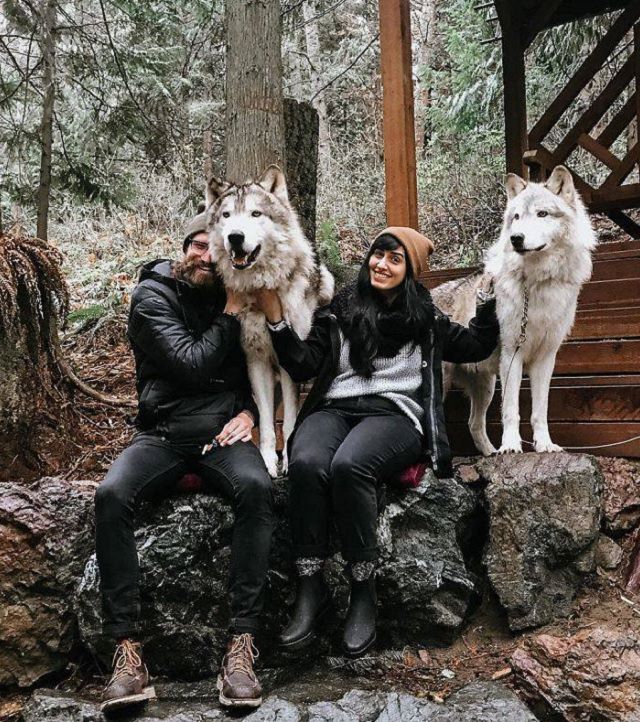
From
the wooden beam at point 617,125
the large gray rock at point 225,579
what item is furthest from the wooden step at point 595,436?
the wooden beam at point 617,125

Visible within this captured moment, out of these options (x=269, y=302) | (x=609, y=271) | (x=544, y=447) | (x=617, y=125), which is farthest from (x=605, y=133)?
(x=269, y=302)

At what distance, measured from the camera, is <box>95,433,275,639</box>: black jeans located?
2730mm

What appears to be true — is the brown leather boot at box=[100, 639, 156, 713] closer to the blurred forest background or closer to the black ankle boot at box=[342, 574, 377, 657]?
the black ankle boot at box=[342, 574, 377, 657]

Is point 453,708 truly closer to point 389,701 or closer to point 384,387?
point 389,701

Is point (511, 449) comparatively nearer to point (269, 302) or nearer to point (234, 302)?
point (269, 302)

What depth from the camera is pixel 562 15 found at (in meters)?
7.82

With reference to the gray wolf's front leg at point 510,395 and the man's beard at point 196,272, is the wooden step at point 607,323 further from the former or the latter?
the man's beard at point 196,272

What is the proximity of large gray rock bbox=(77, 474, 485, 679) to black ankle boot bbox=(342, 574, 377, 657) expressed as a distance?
0.29 meters

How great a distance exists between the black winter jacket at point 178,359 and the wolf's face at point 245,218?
0.28m

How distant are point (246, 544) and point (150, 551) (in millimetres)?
599

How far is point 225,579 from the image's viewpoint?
126 inches

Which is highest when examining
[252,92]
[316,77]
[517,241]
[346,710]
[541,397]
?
[316,77]

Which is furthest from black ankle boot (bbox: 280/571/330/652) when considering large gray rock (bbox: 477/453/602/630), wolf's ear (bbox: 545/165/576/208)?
wolf's ear (bbox: 545/165/576/208)

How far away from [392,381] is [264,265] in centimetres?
92
